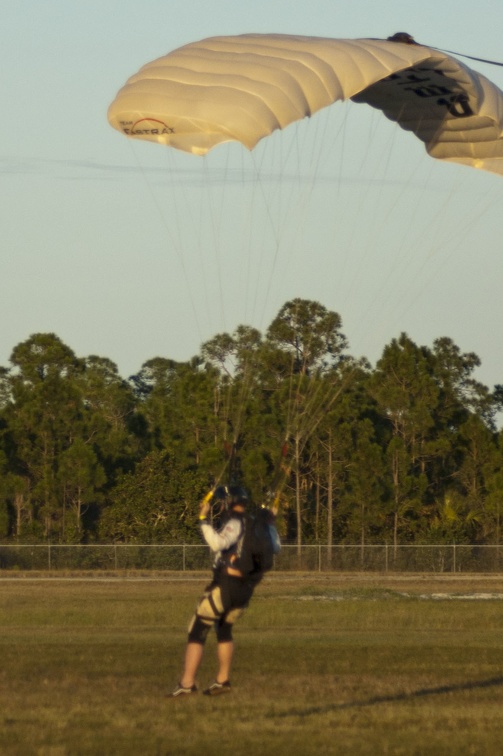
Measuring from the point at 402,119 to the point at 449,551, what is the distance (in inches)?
1197

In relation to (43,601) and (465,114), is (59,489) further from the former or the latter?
(465,114)

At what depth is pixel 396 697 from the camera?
10234 millimetres

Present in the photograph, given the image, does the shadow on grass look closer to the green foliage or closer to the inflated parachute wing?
the inflated parachute wing

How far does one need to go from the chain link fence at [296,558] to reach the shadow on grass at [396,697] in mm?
32771

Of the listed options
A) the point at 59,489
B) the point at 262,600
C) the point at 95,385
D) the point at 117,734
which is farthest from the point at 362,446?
the point at 117,734

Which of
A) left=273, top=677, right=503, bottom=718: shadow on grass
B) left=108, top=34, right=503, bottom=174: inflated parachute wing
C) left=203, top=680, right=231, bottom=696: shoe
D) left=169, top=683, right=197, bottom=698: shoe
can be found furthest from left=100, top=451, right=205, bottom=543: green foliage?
left=169, top=683, right=197, bottom=698: shoe

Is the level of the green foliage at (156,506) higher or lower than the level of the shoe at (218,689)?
higher

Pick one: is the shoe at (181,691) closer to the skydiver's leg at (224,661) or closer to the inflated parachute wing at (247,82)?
the skydiver's leg at (224,661)

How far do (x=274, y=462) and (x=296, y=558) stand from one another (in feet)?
16.4

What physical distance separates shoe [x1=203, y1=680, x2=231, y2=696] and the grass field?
0.08 m

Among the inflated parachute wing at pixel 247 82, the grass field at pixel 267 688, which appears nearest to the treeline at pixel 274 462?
the grass field at pixel 267 688

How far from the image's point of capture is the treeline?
48.5 meters

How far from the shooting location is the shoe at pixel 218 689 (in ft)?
33.0

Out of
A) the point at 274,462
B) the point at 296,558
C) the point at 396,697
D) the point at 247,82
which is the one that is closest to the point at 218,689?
the point at 396,697
